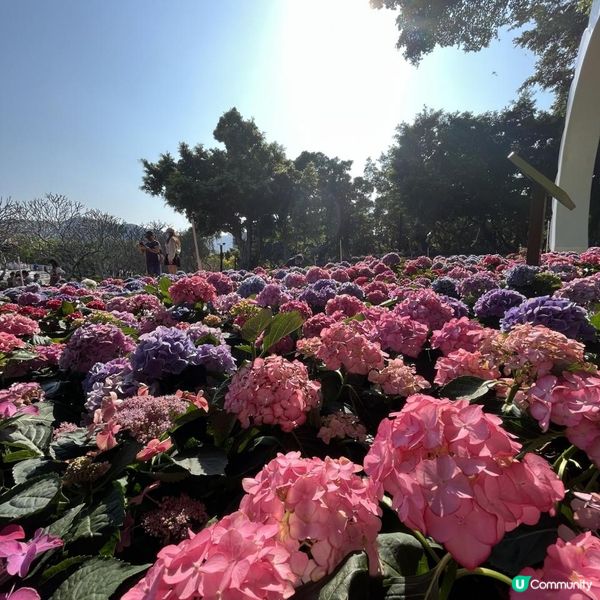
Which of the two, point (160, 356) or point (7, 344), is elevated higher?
point (7, 344)

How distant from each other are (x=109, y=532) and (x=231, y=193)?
29.7m

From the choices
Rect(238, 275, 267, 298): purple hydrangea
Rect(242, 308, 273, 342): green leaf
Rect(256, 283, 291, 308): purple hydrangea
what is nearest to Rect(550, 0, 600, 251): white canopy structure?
Rect(238, 275, 267, 298): purple hydrangea

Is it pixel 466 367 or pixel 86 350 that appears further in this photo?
pixel 86 350

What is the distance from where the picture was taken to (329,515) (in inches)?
21.5

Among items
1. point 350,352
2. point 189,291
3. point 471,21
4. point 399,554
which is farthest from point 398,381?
point 471,21

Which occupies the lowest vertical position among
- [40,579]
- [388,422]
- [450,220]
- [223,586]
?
[40,579]

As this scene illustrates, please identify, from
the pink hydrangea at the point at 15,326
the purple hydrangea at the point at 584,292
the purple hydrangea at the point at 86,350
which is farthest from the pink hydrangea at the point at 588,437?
the pink hydrangea at the point at 15,326

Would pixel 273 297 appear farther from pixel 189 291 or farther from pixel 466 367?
pixel 466 367

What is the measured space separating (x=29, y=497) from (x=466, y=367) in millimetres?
1157

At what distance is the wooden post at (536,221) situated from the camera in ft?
14.5

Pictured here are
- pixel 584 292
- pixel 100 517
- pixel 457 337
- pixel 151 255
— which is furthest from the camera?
pixel 151 255

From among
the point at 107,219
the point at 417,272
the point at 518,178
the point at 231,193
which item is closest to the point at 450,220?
the point at 518,178

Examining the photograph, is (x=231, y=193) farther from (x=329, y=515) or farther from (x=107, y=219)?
(x=329, y=515)

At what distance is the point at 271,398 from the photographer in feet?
3.48
